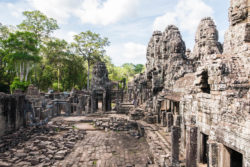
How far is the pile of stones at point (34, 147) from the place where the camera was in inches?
355

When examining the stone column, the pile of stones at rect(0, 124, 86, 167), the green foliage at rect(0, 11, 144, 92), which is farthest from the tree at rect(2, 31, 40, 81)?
the pile of stones at rect(0, 124, 86, 167)

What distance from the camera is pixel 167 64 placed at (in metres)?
17.7

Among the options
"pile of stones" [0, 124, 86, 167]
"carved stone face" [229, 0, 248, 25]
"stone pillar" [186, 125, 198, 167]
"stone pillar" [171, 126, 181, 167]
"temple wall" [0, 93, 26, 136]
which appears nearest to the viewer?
"stone pillar" [186, 125, 198, 167]

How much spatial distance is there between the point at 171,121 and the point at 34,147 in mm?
9884

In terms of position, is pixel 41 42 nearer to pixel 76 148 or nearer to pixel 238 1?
pixel 76 148

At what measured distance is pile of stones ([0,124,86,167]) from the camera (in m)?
9.02

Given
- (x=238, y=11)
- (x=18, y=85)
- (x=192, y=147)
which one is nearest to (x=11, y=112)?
(x=18, y=85)

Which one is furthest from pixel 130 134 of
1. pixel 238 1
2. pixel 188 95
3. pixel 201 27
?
pixel 201 27

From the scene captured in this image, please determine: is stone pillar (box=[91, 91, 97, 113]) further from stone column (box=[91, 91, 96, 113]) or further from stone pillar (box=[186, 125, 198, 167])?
stone pillar (box=[186, 125, 198, 167])

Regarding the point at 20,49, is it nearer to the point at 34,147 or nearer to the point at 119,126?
the point at 34,147

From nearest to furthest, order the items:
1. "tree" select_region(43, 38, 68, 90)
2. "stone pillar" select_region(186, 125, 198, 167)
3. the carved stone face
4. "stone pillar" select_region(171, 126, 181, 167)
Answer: "stone pillar" select_region(186, 125, 198, 167) → "stone pillar" select_region(171, 126, 181, 167) → the carved stone face → "tree" select_region(43, 38, 68, 90)

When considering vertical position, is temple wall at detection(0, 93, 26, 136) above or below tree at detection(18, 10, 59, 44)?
below

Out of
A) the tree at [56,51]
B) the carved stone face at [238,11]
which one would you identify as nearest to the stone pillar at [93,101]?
the tree at [56,51]

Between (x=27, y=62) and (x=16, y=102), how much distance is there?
13.1 metres
